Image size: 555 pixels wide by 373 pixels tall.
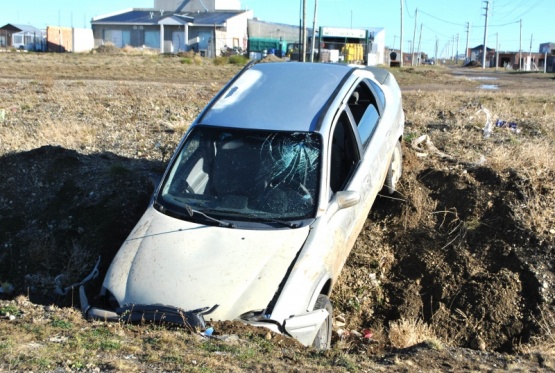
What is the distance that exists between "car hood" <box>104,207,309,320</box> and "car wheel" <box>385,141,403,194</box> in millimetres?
2827

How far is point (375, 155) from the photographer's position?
7.05m

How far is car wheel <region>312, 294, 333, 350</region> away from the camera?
17.0ft

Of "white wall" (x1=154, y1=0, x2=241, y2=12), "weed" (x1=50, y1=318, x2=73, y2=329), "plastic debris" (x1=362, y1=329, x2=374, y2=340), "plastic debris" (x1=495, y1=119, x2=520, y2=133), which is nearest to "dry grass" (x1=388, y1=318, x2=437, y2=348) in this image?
"plastic debris" (x1=362, y1=329, x2=374, y2=340)

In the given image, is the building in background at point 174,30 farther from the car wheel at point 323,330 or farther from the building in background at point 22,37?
the car wheel at point 323,330

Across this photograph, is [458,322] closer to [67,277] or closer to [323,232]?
[323,232]

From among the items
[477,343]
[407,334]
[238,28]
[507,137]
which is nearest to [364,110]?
[407,334]

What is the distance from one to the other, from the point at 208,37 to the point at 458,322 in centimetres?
6328

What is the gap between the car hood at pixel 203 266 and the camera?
16.2 ft

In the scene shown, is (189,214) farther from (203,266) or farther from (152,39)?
(152,39)

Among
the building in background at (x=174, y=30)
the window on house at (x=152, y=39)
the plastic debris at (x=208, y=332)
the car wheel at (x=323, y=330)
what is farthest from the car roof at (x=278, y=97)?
the window on house at (x=152, y=39)

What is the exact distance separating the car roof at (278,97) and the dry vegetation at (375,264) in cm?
178

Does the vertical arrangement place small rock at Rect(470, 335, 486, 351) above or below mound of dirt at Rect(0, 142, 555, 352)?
below

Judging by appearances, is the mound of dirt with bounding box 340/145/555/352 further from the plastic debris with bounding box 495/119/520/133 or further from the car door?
the plastic debris with bounding box 495/119/520/133

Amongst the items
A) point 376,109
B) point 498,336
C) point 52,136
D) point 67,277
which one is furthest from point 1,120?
point 498,336
